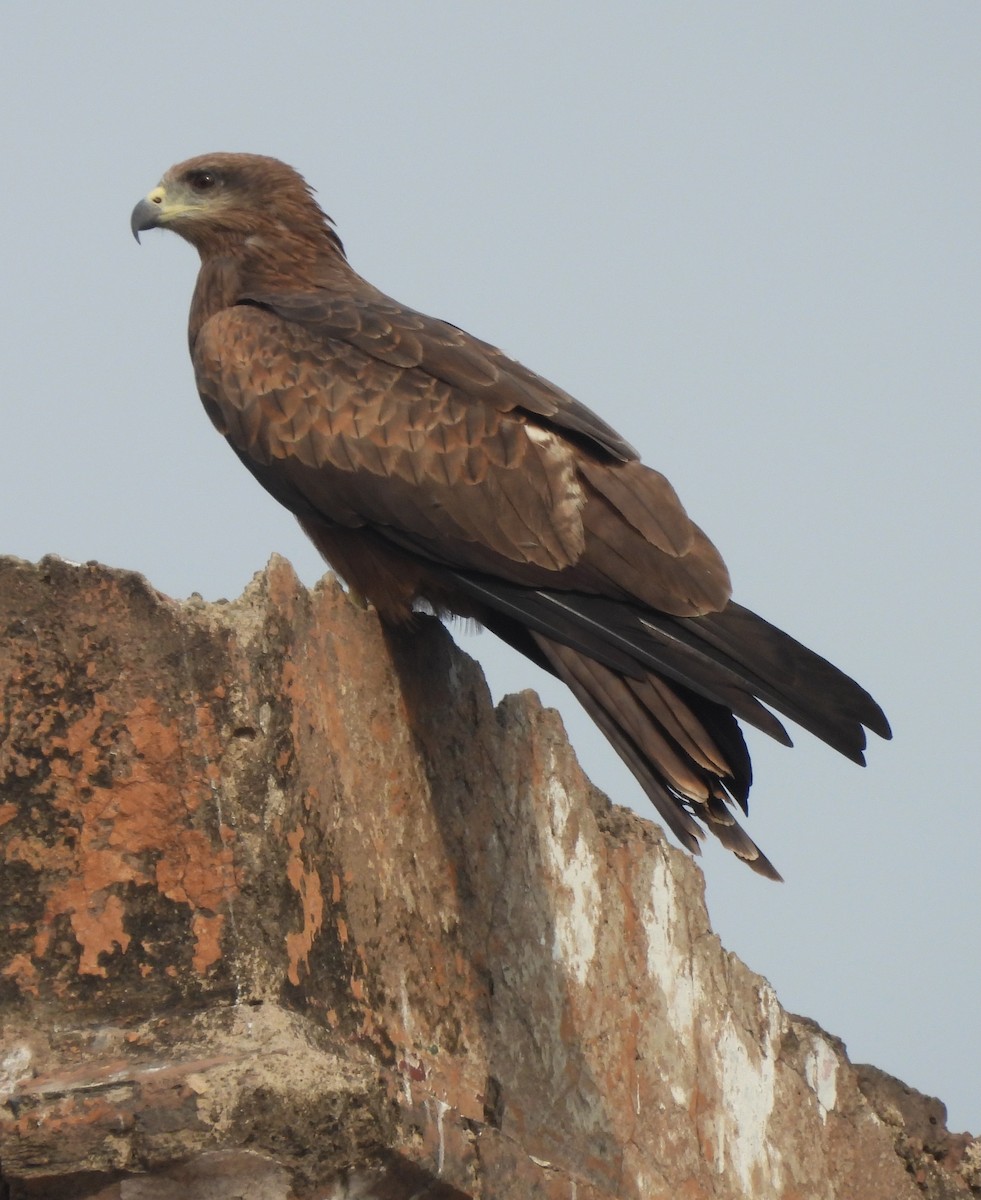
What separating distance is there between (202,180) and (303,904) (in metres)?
4.21

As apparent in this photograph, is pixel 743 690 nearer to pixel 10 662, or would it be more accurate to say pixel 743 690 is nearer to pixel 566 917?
pixel 566 917

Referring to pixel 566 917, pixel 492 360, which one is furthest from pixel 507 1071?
→ pixel 492 360

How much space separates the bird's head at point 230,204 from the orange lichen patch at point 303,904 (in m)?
3.60

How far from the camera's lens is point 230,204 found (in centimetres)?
702

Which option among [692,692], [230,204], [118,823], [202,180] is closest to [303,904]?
[118,823]

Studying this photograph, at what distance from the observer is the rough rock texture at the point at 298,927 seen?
3.37m

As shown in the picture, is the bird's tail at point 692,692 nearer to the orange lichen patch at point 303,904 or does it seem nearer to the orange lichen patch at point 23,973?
the orange lichen patch at point 303,904

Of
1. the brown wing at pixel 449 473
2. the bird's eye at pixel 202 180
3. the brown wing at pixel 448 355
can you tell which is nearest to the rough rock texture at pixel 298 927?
the brown wing at pixel 449 473

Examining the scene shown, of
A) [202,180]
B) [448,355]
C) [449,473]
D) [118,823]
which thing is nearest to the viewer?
[118,823]

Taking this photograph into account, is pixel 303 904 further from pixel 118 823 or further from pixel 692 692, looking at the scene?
pixel 692 692

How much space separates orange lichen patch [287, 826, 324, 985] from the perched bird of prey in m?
1.30

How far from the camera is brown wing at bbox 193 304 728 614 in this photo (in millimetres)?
5266

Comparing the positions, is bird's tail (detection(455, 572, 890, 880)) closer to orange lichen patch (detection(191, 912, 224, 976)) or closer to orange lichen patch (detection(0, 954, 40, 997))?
orange lichen patch (detection(191, 912, 224, 976))

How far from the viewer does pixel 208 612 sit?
3.84 meters
